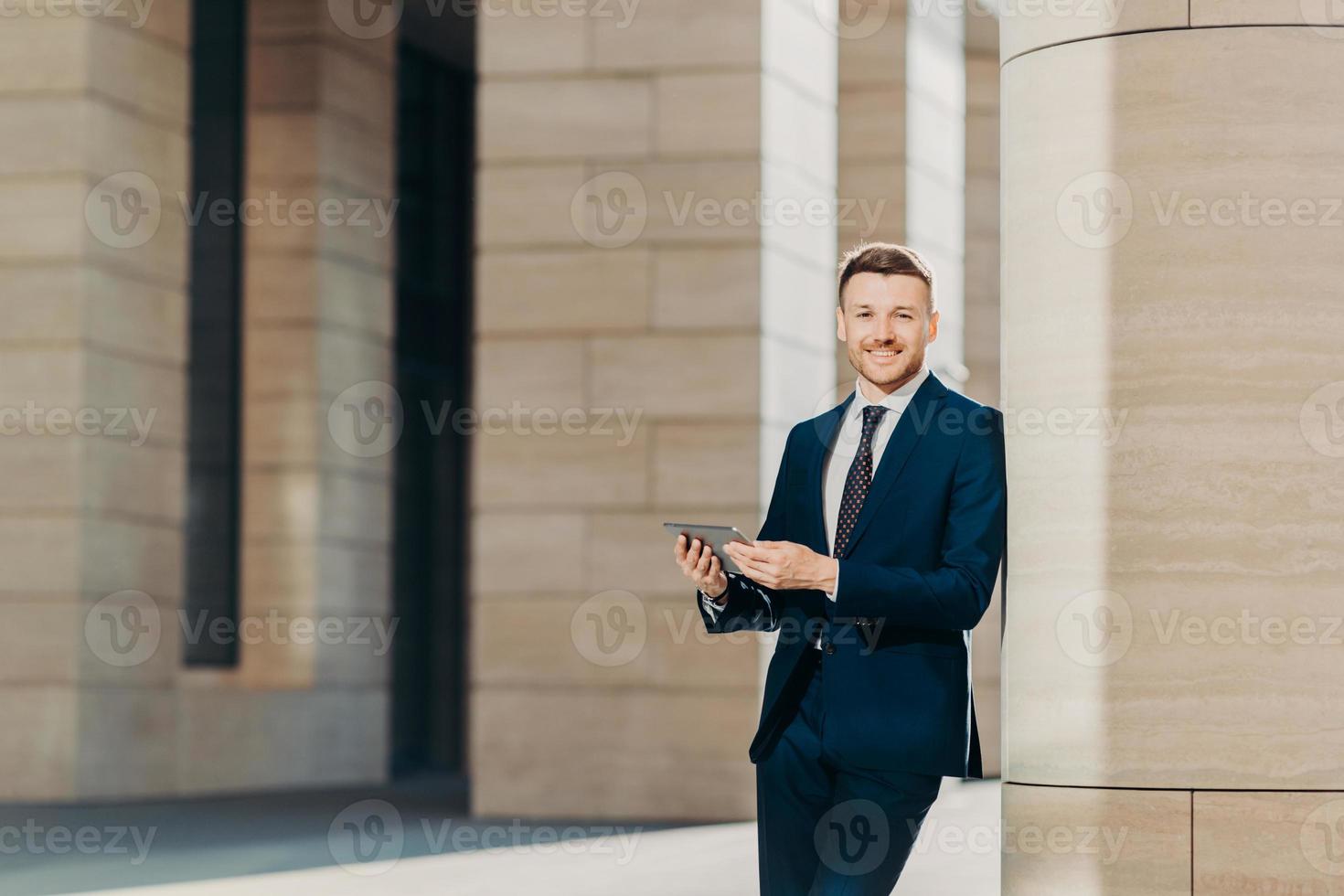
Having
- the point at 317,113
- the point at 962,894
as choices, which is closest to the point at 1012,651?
the point at 962,894

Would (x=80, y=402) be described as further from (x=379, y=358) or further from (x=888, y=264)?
(x=888, y=264)

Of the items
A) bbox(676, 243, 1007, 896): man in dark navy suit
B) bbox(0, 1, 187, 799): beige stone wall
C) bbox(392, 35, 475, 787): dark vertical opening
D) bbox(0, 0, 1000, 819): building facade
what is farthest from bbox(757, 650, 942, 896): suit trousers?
bbox(392, 35, 475, 787): dark vertical opening

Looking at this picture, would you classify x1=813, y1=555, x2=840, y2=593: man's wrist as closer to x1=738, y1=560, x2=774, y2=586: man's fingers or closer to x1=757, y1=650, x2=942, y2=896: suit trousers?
x1=738, y1=560, x2=774, y2=586: man's fingers

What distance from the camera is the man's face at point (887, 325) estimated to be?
5277mm

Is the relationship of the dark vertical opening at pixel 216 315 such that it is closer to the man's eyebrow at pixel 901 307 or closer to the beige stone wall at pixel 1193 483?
the beige stone wall at pixel 1193 483

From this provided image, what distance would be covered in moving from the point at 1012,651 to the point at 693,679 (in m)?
8.73

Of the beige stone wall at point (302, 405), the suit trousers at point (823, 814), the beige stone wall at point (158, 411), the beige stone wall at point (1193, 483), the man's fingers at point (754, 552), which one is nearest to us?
the man's fingers at point (754, 552)

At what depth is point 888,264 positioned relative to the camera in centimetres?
529

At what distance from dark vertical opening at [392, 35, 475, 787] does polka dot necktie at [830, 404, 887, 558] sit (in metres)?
17.3

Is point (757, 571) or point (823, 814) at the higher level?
point (757, 571)

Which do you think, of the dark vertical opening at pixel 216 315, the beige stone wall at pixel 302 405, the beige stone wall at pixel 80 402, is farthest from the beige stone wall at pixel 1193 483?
the dark vertical opening at pixel 216 315

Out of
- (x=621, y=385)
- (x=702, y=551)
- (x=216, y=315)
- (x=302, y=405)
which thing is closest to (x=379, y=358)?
(x=302, y=405)

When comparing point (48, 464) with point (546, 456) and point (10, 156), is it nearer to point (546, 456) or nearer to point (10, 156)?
point (10, 156)

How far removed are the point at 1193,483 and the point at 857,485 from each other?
3.24 ft
